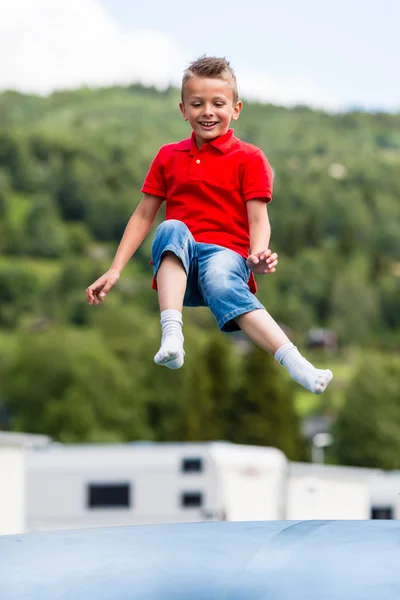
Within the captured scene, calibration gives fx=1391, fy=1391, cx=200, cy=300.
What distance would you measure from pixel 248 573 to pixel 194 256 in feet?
7.25

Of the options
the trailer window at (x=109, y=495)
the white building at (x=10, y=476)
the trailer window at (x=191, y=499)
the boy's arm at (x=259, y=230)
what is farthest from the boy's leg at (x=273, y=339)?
the trailer window at (x=191, y=499)

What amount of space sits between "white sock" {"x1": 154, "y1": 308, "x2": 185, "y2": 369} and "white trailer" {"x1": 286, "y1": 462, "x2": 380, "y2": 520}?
107ft

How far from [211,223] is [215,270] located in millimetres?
403

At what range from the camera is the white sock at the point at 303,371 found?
8.74 m

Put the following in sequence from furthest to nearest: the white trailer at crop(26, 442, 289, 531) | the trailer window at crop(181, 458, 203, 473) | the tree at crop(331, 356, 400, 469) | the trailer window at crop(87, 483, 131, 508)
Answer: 1. the tree at crop(331, 356, 400, 469)
2. the trailer window at crop(181, 458, 203, 473)
3. the trailer window at crop(87, 483, 131, 508)
4. the white trailer at crop(26, 442, 289, 531)

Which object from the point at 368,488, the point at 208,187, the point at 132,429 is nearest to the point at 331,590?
the point at 208,187

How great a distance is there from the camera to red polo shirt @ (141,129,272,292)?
9430mm

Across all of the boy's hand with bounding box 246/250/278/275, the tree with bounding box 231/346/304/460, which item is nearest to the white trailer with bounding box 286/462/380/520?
the boy's hand with bounding box 246/250/278/275

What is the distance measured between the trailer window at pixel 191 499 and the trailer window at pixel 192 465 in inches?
31.1

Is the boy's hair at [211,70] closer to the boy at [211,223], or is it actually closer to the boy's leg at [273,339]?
the boy at [211,223]

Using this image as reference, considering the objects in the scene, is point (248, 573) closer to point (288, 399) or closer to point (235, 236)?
point (235, 236)

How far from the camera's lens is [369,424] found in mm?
148250

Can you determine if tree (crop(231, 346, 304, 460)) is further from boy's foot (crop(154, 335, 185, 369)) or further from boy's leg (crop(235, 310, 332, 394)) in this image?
boy's foot (crop(154, 335, 185, 369))

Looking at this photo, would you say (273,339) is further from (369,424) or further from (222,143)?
(369,424)
